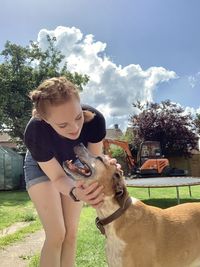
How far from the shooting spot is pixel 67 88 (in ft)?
11.3

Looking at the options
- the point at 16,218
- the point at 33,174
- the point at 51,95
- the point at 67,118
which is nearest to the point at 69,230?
the point at 33,174

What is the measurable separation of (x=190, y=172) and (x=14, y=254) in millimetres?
26747

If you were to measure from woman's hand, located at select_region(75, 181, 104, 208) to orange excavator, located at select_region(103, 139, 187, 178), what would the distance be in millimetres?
17522

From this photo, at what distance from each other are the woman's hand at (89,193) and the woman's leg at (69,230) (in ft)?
1.96

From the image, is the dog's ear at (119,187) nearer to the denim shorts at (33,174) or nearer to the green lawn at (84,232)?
the denim shorts at (33,174)

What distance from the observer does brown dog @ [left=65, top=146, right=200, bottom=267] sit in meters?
3.50

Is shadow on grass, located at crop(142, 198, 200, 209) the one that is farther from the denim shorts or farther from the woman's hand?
the woman's hand

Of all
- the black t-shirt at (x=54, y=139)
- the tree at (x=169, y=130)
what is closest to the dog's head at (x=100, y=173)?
the black t-shirt at (x=54, y=139)

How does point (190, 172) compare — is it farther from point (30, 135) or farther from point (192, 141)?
point (30, 135)

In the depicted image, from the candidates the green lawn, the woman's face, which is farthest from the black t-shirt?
the green lawn

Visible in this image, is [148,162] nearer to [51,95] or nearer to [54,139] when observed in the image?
[54,139]

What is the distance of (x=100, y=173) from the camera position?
11.5ft

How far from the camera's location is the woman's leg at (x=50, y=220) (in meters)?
3.68

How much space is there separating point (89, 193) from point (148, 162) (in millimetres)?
19421
